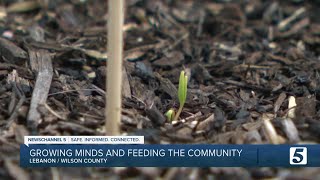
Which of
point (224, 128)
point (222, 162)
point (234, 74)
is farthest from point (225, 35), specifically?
point (222, 162)

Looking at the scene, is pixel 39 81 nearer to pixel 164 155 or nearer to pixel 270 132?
pixel 164 155

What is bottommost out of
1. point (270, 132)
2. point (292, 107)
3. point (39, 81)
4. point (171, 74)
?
point (270, 132)

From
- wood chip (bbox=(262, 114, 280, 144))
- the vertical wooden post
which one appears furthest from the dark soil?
the vertical wooden post

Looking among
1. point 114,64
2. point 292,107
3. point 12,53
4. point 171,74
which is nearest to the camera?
point 114,64

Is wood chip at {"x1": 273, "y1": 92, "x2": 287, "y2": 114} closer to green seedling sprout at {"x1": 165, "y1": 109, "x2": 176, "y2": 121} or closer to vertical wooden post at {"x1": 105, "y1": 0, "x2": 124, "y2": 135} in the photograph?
green seedling sprout at {"x1": 165, "y1": 109, "x2": 176, "y2": 121}

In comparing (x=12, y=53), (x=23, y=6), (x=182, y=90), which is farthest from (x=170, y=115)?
(x=23, y=6)
